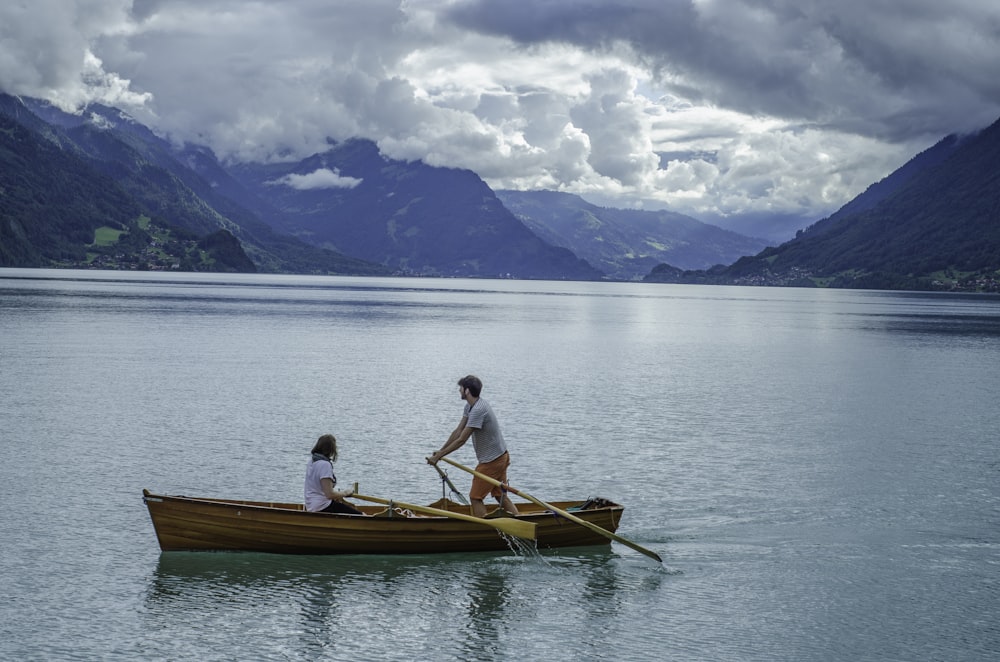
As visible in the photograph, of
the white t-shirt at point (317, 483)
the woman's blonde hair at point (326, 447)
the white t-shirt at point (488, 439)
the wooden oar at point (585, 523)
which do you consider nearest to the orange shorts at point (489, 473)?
the white t-shirt at point (488, 439)

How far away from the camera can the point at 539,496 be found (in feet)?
98.1

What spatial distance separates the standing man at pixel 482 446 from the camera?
2331 cm

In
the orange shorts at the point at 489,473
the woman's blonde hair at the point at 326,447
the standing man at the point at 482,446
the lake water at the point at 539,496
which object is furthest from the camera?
the orange shorts at the point at 489,473

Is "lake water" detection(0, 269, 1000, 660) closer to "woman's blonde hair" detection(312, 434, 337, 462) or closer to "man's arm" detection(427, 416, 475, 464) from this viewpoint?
"man's arm" detection(427, 416, 475, 464)

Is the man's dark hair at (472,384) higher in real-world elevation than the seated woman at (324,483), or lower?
higher

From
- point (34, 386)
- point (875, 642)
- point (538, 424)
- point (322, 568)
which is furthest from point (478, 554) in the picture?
point (34, 386)

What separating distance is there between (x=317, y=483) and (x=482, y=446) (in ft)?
13.8

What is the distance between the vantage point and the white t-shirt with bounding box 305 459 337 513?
22344mm

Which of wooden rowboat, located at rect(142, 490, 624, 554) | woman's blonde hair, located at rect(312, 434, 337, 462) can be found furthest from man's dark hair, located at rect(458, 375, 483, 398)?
woman's blonde hair, located at rect(312, 434, 337, 462)

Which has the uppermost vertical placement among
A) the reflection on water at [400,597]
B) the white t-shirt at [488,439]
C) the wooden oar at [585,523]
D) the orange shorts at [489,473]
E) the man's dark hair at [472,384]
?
the man's dark hair at [472,384]

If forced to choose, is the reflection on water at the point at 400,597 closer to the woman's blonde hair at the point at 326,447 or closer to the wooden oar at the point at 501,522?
the wooden oar at the point at 501,522

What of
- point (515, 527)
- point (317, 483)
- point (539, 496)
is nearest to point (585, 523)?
point (515, 527)

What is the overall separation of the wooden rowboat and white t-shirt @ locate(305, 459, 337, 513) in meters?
0.38

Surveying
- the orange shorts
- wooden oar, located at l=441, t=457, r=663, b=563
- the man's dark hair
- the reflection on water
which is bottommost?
the reflection on water
